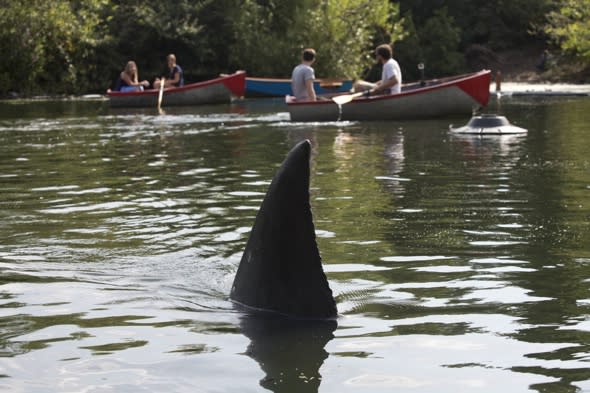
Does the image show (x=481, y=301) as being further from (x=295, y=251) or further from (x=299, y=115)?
(x=299, y=115)

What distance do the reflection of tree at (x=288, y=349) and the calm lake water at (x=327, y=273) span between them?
0.05 ft

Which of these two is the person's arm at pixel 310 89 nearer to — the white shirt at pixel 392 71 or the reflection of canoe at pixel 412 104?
the reflection of canoe at pixel 412 104

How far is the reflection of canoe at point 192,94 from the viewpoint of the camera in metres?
35.1

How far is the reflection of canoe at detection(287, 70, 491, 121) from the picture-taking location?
25.2 metres

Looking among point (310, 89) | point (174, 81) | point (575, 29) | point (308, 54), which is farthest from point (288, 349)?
point (575, 29)

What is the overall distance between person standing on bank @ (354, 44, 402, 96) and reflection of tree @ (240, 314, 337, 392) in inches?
695

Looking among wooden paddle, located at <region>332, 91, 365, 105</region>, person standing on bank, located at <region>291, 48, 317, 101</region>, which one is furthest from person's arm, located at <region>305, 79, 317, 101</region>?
wooden paddle, located at <region>332, 91, 365, 105</region>

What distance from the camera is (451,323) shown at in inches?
259

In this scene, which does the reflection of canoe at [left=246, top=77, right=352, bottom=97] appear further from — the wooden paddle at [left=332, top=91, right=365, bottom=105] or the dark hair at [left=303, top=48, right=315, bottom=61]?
the dark hair at [left=303, top=48, right=315, bottom=61]

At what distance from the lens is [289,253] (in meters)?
6.36

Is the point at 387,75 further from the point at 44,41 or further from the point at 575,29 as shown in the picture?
the point at 44,41

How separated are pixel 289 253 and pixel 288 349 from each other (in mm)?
587

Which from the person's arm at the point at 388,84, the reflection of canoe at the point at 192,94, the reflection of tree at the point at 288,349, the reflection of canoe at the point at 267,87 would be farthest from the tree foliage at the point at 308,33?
the reflection of tree at the point at 288,349

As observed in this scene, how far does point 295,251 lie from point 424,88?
751 inches
